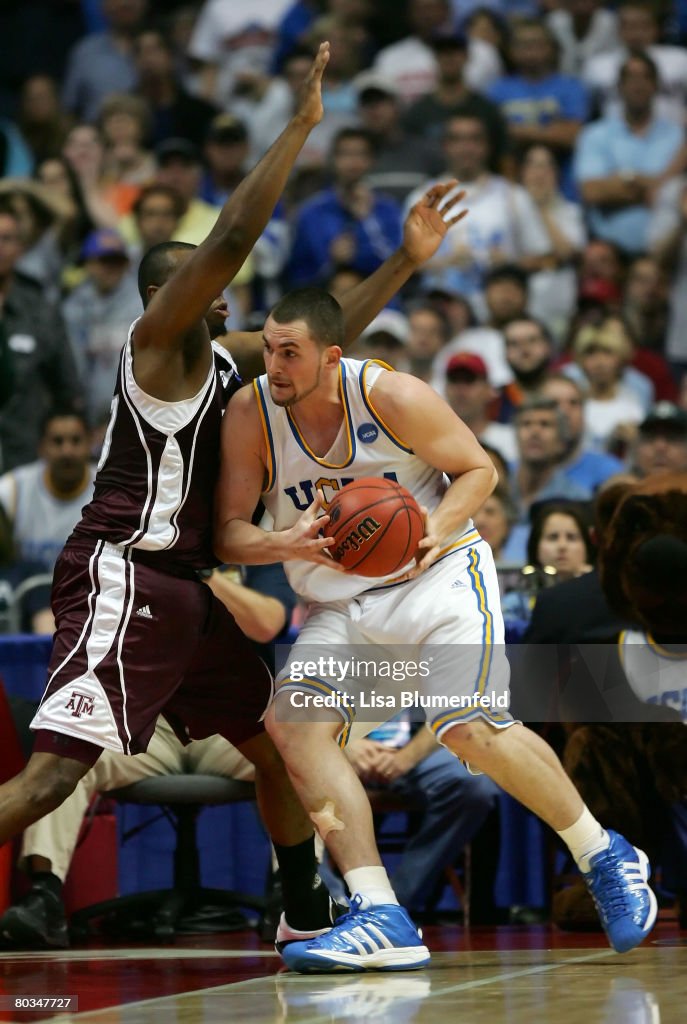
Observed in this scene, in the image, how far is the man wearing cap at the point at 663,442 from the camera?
371 inches

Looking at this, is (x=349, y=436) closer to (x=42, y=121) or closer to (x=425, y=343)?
(x=425, y=343)

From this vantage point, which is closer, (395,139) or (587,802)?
(587,802)

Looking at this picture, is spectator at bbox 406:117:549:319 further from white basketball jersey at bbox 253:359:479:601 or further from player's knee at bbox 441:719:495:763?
player's knee at bbox 441:719:495:763

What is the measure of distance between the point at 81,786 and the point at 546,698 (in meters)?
1.97

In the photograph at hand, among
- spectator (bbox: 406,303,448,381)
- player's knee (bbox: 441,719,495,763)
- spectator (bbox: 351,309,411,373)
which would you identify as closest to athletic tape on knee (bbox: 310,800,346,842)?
player's knee (bbox: 441,719,495,763)

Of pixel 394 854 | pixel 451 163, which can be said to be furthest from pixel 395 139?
pixel 394 854

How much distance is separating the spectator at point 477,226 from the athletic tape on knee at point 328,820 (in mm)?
7682

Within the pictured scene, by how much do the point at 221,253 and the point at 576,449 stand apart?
524cm

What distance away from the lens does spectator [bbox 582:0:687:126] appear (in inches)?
524

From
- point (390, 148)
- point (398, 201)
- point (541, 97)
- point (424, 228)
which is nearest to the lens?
point (424, 228)

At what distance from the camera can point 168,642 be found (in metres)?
5.37

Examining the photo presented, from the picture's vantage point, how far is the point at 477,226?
41.0 feet

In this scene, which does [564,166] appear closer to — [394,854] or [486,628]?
[394,854]

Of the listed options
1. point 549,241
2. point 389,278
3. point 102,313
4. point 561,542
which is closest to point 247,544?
point 389,278
